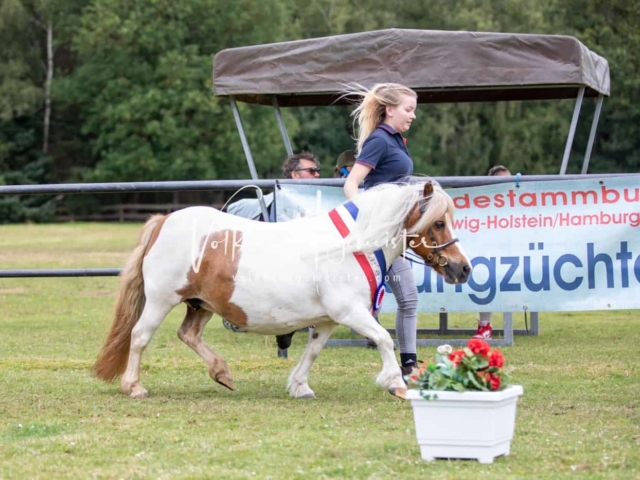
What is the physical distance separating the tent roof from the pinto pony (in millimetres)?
3635

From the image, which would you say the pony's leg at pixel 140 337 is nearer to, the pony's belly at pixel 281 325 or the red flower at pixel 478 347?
the pony's belly at pixel 281 325

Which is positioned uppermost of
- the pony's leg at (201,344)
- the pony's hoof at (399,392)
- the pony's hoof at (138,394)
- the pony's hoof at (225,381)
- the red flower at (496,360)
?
the red flower at (496,360)

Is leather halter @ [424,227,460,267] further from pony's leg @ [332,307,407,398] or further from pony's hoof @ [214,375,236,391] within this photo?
pony's hoof @ [214,375,236,391]

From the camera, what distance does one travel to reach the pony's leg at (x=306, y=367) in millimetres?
7156

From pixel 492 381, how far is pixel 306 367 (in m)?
2.40

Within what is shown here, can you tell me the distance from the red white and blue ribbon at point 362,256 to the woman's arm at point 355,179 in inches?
3.0

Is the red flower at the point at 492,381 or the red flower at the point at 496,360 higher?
the red flower at the point at 496,360

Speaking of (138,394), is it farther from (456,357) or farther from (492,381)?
(492,381)

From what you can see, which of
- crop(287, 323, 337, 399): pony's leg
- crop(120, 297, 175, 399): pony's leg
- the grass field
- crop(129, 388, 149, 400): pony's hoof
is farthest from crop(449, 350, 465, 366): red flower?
crop(129, 388, 149, 400): pony's hoof

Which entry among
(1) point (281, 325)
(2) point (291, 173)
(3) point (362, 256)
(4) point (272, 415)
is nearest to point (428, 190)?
(3) point (362, 256)

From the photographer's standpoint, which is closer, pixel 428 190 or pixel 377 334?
pixel 377 334

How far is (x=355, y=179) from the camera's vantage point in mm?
7148

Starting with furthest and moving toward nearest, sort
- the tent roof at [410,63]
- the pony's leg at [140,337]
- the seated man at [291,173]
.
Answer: the tent roof at [410,63], the seated man at [291,173], the pony's leg at [140,337]

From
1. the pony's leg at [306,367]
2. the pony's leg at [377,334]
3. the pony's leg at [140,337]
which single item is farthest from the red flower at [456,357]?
the pony's leg at [140,337]
